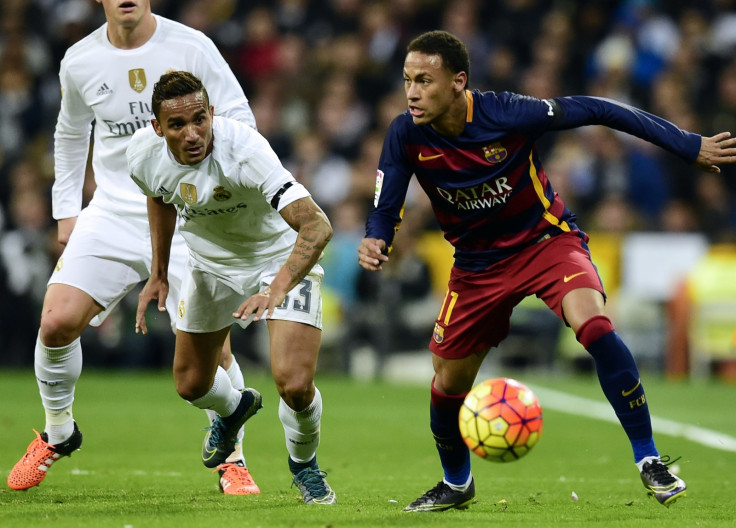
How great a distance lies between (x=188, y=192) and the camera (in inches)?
245

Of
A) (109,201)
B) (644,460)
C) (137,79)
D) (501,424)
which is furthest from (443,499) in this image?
(137,79)

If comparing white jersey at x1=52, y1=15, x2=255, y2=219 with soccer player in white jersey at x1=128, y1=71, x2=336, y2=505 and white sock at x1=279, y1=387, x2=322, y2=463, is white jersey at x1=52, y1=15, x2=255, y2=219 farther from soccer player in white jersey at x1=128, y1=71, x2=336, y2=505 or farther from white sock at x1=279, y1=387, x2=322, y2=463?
white sock at x1=279, y1=387, x2=322, y2=463

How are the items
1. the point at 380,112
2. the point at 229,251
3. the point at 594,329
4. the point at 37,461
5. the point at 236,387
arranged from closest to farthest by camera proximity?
the point at 594,329 < the point at 229,251 < the point at 37,461 < the point at 236,387 < the point at 380,112

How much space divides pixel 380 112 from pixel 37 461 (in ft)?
35.9

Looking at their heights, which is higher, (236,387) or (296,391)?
(296,391)

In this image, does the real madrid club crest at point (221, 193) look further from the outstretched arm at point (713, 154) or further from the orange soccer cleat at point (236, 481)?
the outstretched arm at point (713, 154)

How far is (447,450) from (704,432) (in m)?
5.00

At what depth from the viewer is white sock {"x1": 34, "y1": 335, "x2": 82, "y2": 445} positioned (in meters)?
6.86

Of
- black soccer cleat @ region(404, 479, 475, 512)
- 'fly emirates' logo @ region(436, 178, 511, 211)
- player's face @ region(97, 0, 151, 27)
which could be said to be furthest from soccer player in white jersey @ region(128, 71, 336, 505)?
player's face @ region(97, 0, 151, 27)

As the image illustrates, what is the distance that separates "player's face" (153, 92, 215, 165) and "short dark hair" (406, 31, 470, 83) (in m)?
1.10

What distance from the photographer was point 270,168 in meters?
6.03

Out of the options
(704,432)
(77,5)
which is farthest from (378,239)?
(77,5)

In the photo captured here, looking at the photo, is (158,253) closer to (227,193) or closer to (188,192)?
(188,192)

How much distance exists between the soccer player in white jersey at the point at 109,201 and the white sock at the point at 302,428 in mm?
580
